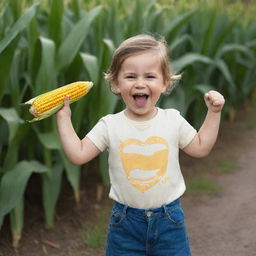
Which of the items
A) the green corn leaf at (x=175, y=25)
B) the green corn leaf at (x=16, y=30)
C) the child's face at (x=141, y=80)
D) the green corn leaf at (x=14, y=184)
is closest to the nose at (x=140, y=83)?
the child's face at (x=141, y=80)

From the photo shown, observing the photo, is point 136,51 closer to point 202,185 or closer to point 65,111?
point 65,111

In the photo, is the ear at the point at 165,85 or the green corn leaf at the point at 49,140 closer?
the ear at the point at 165,85

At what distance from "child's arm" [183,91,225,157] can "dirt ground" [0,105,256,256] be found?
1.10 meters

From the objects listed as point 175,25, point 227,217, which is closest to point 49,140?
point 227,217

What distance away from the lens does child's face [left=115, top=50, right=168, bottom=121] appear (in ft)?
5.24

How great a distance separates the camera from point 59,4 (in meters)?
2.75

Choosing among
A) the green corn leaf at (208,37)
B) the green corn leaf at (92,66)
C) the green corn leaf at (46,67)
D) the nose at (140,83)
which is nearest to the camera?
the nose at (140,83)

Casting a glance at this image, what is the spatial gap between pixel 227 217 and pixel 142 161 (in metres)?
1.60

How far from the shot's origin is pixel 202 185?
3619 millimetres

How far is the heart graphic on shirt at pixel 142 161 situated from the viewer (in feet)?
5.42

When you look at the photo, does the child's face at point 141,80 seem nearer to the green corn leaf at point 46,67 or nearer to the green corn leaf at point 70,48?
the green corn leaf at point 46,67

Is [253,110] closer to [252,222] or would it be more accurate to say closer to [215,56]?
[215,56]

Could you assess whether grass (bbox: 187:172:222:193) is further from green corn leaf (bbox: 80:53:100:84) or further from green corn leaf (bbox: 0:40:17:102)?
green corn leaf (bbox: 0:40:17:102)

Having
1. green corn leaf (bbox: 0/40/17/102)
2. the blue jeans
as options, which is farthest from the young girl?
green corn leaf (bbox: 0/40/17/102)
